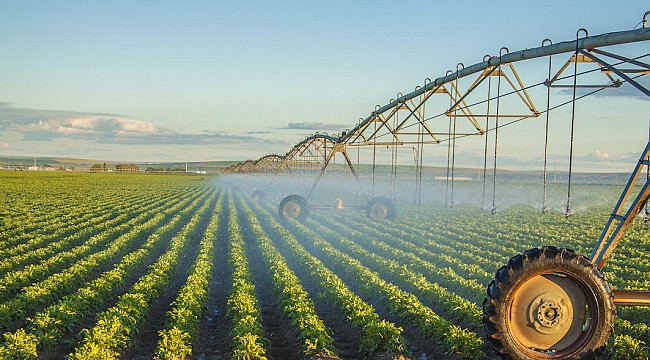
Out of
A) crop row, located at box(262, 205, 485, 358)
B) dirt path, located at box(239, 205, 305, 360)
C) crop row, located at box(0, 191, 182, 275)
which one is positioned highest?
crop row, located at box(262, 205, 485, 358)

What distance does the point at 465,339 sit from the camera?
369 inches

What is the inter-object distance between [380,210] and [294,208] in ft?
15.7

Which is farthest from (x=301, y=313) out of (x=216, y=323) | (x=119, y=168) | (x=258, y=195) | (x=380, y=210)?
(x=119, y=168)

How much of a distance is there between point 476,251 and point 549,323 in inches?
557

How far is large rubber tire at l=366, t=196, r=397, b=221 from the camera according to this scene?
94.4 ft

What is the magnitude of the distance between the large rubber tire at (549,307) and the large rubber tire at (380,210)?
21.4m

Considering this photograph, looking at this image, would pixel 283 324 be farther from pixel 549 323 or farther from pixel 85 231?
pixel 85 231

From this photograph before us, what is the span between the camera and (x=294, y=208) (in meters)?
30.3

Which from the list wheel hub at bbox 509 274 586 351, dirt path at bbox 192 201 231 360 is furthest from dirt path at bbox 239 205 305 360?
wheel hub at bbox 509 274 586 351

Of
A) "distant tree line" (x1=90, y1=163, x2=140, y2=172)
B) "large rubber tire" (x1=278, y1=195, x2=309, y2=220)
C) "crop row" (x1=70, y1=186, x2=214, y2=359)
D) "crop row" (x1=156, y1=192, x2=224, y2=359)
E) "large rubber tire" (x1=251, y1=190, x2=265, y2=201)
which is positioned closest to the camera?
"crop row" (x1=70, y1=186, x2=214, y2=359)

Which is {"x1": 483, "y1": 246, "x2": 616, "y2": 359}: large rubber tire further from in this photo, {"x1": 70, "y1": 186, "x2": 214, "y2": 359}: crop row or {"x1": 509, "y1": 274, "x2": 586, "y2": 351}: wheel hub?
{"x1": 70, "y1": 186, "x2": 214, "y2": 359}: crop row

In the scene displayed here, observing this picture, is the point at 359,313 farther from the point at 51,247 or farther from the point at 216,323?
the point at 51,247

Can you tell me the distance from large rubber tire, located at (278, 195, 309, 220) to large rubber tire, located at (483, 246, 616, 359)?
23143 mm

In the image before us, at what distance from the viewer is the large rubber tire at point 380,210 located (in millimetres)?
28766
